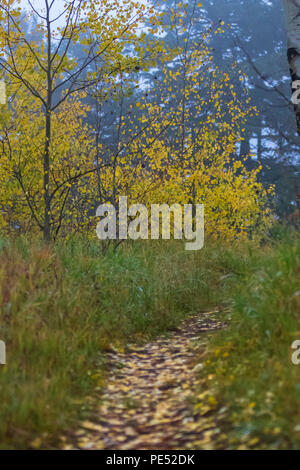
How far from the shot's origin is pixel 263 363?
11.6ft

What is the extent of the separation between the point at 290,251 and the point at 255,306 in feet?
2.18

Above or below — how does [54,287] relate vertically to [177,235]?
below

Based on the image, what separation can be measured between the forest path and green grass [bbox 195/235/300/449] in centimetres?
19

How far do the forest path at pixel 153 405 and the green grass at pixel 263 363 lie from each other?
0.19 metres

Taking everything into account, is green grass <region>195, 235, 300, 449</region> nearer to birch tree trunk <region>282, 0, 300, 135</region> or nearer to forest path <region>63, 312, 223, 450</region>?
forest path <region>63, 312, 223, 450</region>

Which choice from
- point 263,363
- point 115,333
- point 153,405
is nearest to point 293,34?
point 263,363

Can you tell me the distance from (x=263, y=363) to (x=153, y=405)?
3.24ft

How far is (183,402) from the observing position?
367cm

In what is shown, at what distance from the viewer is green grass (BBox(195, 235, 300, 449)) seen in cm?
278

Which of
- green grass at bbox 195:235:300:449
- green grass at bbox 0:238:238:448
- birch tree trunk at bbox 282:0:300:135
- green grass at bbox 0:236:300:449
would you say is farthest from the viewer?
birch tree trunk at bbox 282:0:300:135

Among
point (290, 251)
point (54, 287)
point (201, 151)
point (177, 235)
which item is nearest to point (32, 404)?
point (54, 287)

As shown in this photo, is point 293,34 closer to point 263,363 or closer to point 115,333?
point 263,363

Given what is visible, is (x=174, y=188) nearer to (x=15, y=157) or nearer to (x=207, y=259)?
(x=207, y=259)

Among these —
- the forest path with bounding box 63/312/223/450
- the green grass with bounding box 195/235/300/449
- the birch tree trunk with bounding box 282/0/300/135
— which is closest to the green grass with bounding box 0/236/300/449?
the green grass with bounding box 195/235/300/449
